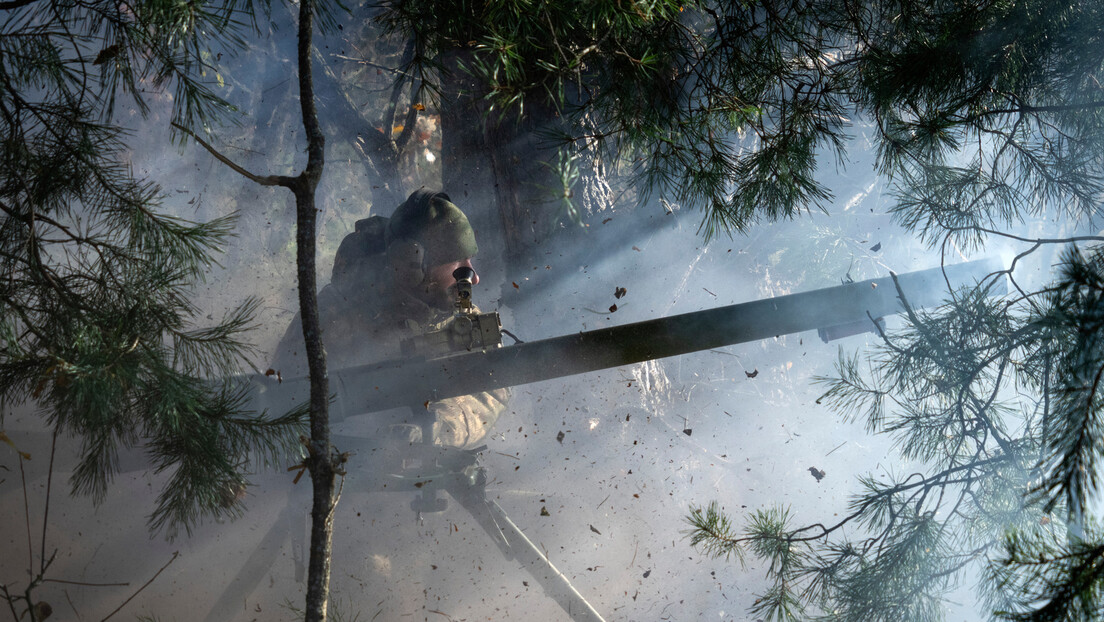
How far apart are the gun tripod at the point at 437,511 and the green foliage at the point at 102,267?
863 millimetres

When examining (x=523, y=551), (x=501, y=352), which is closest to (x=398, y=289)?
(x=501, y=352)

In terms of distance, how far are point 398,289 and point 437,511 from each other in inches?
28.1

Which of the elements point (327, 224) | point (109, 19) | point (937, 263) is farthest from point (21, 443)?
point (937, 263)

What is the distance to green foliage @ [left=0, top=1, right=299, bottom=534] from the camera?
90cm

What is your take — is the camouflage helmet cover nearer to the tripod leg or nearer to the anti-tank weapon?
the anti-tank weapon

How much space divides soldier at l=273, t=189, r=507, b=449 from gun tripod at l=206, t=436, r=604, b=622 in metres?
0.14

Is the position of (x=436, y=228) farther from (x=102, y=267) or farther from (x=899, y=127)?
(x=899, y=127)

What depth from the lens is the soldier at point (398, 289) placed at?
6.10ft

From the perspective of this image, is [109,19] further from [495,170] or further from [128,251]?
[495,170]

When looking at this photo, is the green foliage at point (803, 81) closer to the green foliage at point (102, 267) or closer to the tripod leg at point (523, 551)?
the green foliage at point (102, 267)

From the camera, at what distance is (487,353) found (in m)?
1.60

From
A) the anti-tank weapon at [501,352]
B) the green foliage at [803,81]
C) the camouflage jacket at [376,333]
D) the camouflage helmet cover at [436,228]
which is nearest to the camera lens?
the green foliage at [803,81]

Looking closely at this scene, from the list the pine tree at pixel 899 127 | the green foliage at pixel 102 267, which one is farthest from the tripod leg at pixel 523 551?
the green foliage at pixel 102 267

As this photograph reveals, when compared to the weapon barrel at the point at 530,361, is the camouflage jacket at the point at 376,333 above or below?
above
